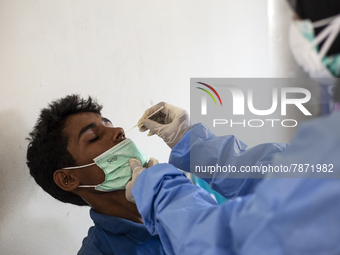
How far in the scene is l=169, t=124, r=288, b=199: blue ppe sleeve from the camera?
1.16 metres

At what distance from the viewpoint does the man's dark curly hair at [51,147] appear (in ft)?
3.95

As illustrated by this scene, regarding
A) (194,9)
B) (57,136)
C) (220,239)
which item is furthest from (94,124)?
(194,9)

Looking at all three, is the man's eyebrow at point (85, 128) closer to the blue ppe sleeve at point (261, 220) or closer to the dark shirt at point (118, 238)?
the dark shirt at point (118, 238)

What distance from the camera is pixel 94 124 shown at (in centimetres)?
125

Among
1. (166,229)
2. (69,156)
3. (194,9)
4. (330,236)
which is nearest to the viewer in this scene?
(330,236)

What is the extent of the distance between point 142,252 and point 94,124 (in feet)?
1.81

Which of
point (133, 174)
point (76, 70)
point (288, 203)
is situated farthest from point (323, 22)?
point (76, 70)

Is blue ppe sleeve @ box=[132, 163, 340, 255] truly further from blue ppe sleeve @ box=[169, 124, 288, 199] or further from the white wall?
the white wall

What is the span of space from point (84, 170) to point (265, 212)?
2.69ft

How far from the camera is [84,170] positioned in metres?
1.20

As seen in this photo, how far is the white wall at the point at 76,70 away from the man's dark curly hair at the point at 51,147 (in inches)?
2.8

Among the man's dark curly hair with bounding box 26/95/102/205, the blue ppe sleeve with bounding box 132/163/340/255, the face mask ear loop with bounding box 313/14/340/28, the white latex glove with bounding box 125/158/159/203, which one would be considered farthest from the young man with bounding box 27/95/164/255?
the face mask ear loop with bounding box 313/14/340/28

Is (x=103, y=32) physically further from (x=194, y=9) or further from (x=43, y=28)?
(x=194, y=9)

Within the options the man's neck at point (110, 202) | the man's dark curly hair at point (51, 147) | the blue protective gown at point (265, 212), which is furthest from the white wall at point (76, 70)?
the blue protective gown at point (265, 212)
